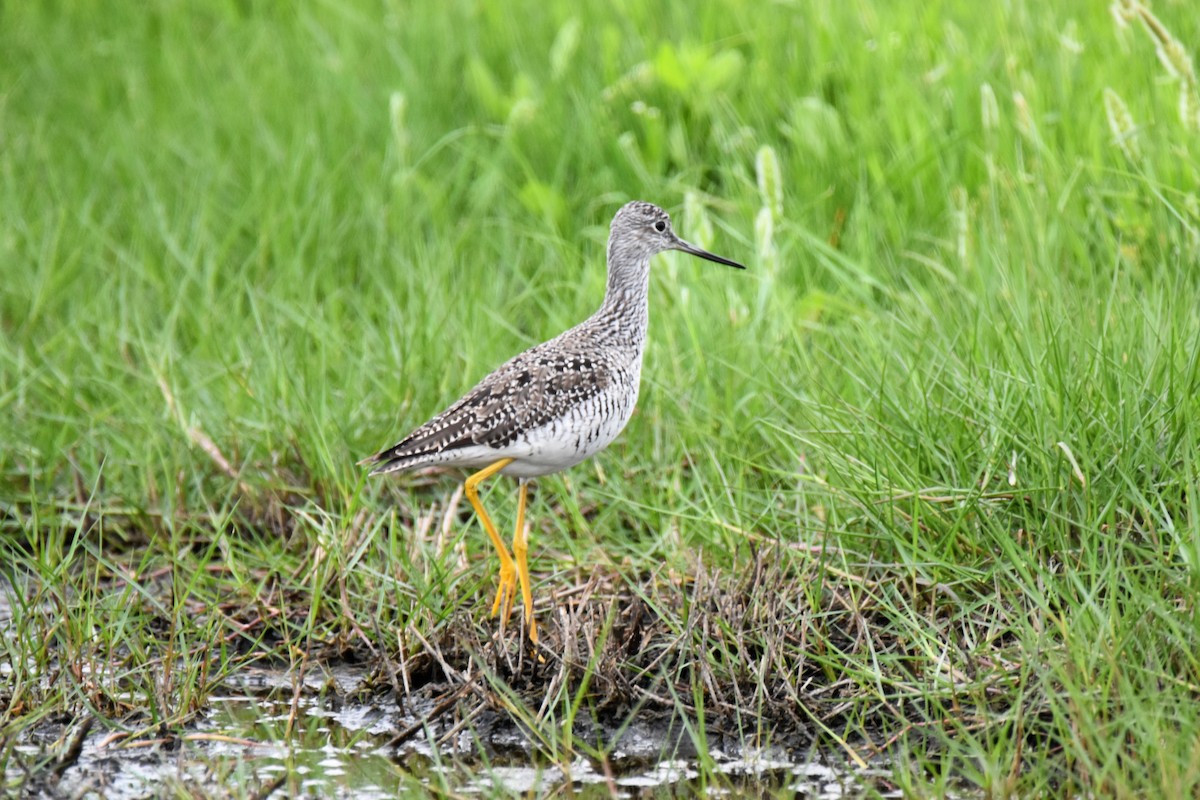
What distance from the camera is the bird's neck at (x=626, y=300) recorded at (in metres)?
5.78

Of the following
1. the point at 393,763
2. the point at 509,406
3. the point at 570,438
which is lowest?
the point at 393,763

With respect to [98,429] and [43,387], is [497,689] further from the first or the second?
[43,387]

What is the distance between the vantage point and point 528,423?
16.7 feet

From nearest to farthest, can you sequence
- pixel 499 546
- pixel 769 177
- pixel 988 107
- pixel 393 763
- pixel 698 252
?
pixel 393 763 < pixel 499 546 < pixel 698 252 < pixel 988 107 < pixel 769 177

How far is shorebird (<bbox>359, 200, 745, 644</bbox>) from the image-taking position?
16.8ft

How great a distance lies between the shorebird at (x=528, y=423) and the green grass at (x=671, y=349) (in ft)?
0.86

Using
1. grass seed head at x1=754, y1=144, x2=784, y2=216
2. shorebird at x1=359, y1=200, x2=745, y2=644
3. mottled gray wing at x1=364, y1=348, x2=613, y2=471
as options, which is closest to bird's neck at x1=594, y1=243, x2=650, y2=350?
shorebird at x1=359, y1=200, x2=745, y2=644

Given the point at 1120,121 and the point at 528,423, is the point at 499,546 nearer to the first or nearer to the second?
the point at 528,423

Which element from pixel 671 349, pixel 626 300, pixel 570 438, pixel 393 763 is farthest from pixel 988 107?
pixel 393 763

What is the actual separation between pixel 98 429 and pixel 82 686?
2185 mm

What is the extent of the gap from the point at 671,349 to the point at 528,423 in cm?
166

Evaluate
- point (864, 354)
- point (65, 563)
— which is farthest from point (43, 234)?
point (864, 354)

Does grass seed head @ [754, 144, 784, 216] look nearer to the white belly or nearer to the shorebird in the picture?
the shorebird

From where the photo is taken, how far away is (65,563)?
4.83m
